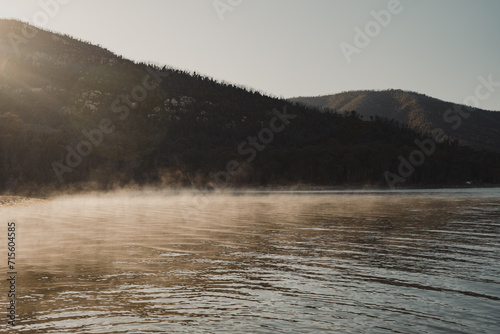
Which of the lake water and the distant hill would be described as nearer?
the lake water

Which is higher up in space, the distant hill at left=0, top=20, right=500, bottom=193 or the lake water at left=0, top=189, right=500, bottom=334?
the distant hill at left=0, top=20, right=500, bottom=193

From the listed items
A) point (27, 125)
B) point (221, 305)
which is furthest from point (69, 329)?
point (27, 125)

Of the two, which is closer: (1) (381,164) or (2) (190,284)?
(2) (190,284)

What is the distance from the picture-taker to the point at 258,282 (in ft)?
59.3

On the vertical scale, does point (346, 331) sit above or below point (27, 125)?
below

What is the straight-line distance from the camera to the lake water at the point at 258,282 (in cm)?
1314

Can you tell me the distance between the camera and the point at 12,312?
14047 mm

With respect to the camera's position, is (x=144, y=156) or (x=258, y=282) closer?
(x=258, y=282)

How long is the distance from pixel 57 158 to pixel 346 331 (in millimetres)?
132227

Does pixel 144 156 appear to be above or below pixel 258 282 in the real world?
Answer: above

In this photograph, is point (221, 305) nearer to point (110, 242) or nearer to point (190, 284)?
point (190, 284)

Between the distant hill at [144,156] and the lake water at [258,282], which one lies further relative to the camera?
the distant hill at [144,156]

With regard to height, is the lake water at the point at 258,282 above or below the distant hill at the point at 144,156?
below

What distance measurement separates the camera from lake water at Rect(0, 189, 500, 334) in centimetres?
1314
